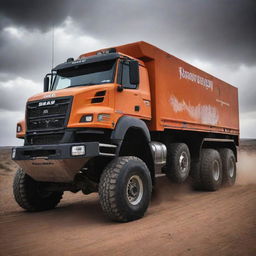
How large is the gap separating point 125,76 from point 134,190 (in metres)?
2.49

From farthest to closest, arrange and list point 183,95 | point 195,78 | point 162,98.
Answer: point 195,78 < point 183,95 < point 162,98

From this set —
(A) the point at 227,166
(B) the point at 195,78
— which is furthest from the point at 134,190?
(A) the point at 227,166

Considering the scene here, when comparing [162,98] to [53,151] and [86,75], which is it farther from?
[53,151]

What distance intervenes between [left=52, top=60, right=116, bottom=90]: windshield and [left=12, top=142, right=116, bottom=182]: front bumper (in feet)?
5.38

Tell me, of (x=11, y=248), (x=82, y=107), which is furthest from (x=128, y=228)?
(x=82, y=107)

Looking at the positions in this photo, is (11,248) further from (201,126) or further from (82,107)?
(201,126)

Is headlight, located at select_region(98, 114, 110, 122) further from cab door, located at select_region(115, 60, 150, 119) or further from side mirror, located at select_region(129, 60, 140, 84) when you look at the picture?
side mirror, located at select_region(129, 60, 140, 84)

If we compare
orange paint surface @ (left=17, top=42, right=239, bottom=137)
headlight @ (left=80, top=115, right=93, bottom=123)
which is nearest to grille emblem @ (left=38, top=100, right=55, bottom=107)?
orange paint surface @ (left=17, top=42, right=239, bottom=137)

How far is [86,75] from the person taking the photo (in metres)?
7.21

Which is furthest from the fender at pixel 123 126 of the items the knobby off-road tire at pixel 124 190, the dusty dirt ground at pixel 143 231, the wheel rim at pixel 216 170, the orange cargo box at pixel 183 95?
the wheel rim at pixel 216 170

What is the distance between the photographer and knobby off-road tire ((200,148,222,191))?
10.3 metres

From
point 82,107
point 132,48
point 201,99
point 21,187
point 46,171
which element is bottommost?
point 21,187

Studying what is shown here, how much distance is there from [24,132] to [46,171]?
1216mm

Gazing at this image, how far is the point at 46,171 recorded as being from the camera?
6191 mm
